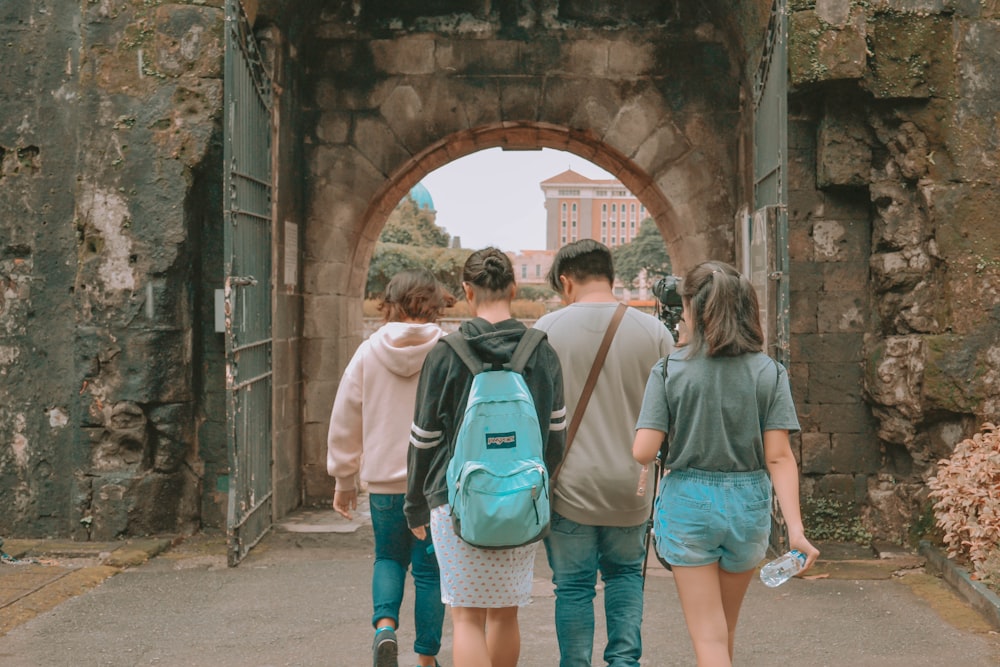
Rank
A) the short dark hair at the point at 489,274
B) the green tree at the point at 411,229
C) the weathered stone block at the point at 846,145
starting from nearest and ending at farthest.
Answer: the short dark hair at the point at 489,274
the weathered stone block at the point at 846,145
the green tree at the point at 411,229

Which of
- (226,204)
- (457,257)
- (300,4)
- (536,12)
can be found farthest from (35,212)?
(457,257)

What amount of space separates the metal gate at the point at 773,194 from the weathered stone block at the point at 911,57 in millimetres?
599

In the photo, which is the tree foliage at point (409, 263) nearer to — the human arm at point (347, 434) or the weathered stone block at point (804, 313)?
the weathered stone block at point (804, 313)

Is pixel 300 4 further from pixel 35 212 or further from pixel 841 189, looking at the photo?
pixel 841 189

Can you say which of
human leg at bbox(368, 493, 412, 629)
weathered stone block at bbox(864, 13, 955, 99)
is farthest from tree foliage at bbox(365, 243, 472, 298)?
human leg at bbox(368, 493, 412, 629)

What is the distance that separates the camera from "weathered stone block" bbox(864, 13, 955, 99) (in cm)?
610

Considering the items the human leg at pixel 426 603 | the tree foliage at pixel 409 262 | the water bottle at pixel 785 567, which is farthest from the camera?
the tree foliage at pixel 409 262

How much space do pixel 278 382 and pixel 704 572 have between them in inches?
186

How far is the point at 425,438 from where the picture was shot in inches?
127

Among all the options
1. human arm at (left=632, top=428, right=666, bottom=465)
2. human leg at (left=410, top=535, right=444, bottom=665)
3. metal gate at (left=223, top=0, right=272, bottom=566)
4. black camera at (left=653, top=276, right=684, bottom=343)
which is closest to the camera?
human arm at (left=632, top=428, right=666, bottom=465)

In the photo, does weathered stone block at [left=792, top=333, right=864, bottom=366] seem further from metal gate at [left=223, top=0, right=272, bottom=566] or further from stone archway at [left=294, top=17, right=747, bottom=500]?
metal gate at [left=223, top=0, right=272, bottom=566]

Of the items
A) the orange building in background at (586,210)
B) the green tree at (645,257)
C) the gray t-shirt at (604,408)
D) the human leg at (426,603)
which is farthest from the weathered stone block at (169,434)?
the orange building in background at (586,210)

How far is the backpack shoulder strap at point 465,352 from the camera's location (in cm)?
314

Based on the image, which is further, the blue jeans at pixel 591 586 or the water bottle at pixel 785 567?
the blue jeans at pixel 591 586
